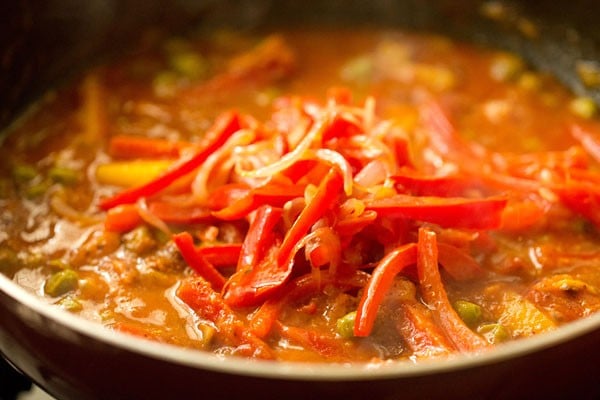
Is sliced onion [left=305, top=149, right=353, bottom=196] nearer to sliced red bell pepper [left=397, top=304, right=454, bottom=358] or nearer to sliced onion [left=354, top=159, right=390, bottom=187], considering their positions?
sliced onion [left=354, top=159, right=390, bottom=187]

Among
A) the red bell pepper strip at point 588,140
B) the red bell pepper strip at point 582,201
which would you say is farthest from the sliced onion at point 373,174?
the red bell pepper strip at point 588,140

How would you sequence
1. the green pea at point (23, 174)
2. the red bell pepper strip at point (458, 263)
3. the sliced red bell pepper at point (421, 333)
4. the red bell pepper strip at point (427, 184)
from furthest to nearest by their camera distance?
the green pea at point (23, 174), the red bell pepper strip at point (427, 184), the red bell pepper strip at point (458, 263), the sliced red bell pepper at point (421, 333)

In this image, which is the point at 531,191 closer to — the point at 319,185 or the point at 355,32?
the point at 319,185

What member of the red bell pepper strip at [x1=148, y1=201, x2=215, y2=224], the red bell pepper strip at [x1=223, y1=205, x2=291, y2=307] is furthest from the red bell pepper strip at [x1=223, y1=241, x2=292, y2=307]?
the red bell pepper strip at [x1=148, y1=201, x2=215, y2=224]

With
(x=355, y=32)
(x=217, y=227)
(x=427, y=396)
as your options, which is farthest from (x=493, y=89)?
(x=427, y=396)

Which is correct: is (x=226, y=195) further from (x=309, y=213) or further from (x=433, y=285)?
(x=433, y=285)

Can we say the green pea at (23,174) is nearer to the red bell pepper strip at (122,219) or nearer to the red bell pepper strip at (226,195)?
the red bell pepper strip at (122,219)
